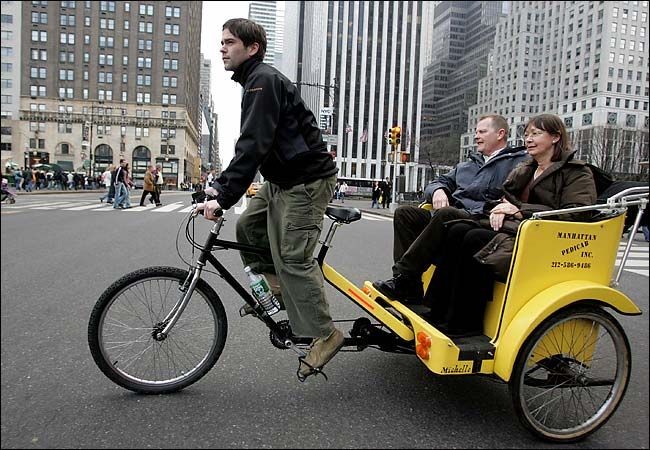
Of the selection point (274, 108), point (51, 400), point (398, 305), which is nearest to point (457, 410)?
point (398, 305)

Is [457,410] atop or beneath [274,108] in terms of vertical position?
beneath

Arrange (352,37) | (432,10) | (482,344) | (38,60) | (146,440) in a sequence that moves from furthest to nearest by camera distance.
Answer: (432,10) < (352,37) < (38,60) < (482,344) < (146,440)

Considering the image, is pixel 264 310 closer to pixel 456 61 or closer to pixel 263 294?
pixel 263 294

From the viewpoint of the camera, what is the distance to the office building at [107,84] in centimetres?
1303

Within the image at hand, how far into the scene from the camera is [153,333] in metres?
2.73

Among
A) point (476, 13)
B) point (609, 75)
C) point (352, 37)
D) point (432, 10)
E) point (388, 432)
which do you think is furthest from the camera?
point (609, 75)

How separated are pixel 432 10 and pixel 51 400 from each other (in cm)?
3470

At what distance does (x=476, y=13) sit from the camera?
25.0 meters

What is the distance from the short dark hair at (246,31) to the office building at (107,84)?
10.6 metres

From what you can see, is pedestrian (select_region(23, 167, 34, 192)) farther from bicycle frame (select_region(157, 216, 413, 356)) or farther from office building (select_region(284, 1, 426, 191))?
bicycle frame (select_region(157, 216, 413, 356))

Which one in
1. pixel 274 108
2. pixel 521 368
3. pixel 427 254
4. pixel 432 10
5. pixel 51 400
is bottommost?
pixel 51 400

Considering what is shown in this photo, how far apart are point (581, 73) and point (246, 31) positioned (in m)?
43.5

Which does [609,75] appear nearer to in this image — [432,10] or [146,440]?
[432,10]

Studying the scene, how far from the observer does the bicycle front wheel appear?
2.57 m
